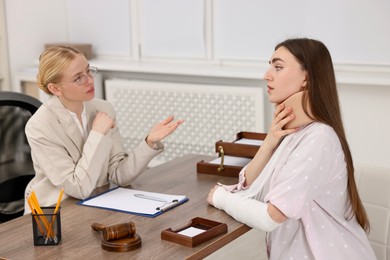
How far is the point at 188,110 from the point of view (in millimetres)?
4105

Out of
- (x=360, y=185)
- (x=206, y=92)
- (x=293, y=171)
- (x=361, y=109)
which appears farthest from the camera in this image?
(x=206, y=92)

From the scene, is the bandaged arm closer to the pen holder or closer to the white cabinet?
the pen holder

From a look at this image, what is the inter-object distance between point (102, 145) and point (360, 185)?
0.85 metres

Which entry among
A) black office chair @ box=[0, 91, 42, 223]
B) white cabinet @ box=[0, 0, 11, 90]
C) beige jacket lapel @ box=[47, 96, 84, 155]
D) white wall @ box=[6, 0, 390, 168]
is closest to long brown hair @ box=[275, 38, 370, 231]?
beige jacket lapel @ box=[47, 96, 84, 155]

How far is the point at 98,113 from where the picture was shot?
7.61ft

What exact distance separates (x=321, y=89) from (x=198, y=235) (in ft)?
1.75

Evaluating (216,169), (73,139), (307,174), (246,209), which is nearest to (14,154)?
(73,139)

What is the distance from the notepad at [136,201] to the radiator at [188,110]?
1756 millimetres

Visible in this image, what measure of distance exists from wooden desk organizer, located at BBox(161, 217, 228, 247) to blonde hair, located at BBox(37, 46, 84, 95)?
2.49 feet

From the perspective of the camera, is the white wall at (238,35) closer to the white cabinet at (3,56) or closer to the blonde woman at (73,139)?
the white cabinet at (3,56)

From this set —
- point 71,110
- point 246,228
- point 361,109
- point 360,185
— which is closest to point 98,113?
point 71,110

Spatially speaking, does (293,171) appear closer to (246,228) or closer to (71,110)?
(246,228)

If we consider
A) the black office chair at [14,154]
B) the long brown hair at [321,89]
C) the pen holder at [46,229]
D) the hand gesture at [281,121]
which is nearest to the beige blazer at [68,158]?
the black office chair at [14,154]

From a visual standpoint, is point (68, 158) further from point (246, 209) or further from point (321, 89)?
point (321, 89)
